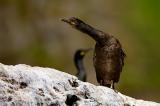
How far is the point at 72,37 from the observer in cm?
2286

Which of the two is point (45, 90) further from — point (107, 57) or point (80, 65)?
point (80, 65)

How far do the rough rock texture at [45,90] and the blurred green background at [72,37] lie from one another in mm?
14861

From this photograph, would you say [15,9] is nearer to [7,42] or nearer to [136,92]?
[7,42]

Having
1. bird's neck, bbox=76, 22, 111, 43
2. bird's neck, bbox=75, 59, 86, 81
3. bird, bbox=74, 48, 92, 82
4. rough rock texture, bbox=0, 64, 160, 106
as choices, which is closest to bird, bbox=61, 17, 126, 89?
bird's neck, bbox=76, 22, 111, 43

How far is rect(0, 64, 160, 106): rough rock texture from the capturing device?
609cm

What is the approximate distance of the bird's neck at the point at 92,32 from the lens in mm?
7230

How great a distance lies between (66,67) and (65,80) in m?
16.0

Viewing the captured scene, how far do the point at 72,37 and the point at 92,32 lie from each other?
15.5m

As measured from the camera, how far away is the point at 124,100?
7.03m

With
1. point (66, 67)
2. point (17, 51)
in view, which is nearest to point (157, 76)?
point (66, 67)

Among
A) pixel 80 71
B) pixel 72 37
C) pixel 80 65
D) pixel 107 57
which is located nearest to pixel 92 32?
pixel 107 57

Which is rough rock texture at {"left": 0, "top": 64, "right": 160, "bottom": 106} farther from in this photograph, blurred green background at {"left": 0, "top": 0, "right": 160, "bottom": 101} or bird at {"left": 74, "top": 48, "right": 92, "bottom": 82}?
blurred green background at {"left": 0, "top": 0, "right": 160, "bottom": 101}

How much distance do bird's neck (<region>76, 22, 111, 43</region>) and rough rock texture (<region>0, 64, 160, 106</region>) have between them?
68 cm

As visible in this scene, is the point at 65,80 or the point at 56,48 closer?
the point at 65,80
